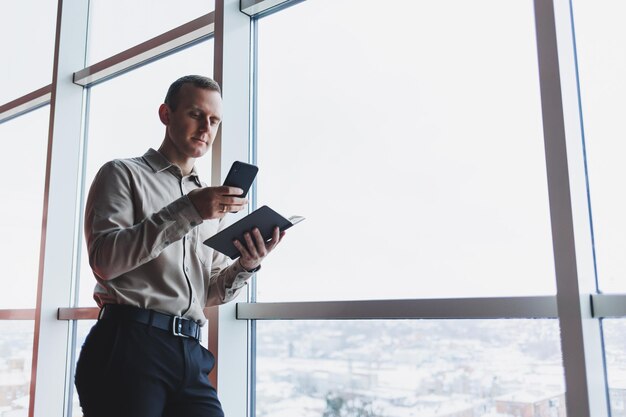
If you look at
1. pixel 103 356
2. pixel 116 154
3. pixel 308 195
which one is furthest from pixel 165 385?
pixel 116 154

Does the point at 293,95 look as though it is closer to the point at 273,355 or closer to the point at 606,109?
the point at 273,355

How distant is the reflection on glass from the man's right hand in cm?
104

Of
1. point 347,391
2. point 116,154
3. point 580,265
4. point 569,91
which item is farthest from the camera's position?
point 116,154

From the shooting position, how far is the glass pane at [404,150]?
1.80 metres

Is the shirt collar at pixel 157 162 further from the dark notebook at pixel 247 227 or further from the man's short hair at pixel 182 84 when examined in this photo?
the dark notebook at pixel 247 227

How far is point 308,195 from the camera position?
2301mm

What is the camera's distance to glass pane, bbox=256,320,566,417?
1.70m

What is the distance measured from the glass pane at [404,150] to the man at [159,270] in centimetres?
53

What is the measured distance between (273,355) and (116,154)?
1507mm

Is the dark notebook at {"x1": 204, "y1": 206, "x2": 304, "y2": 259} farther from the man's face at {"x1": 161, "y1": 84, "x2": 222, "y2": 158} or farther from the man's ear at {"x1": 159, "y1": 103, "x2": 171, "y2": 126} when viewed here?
the man's ear at {"x1": 159, "y1": 103, "x2": 171, "y2": 126}

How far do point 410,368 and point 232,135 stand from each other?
115 centimetres

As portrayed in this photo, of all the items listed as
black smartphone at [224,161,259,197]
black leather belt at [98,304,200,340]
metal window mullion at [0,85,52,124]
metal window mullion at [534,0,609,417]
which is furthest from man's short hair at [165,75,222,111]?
metal window mullion at [0,85,52,124]

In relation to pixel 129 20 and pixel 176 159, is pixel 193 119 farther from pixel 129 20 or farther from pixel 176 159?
pixel 129 20

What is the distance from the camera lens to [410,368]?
1927mm
